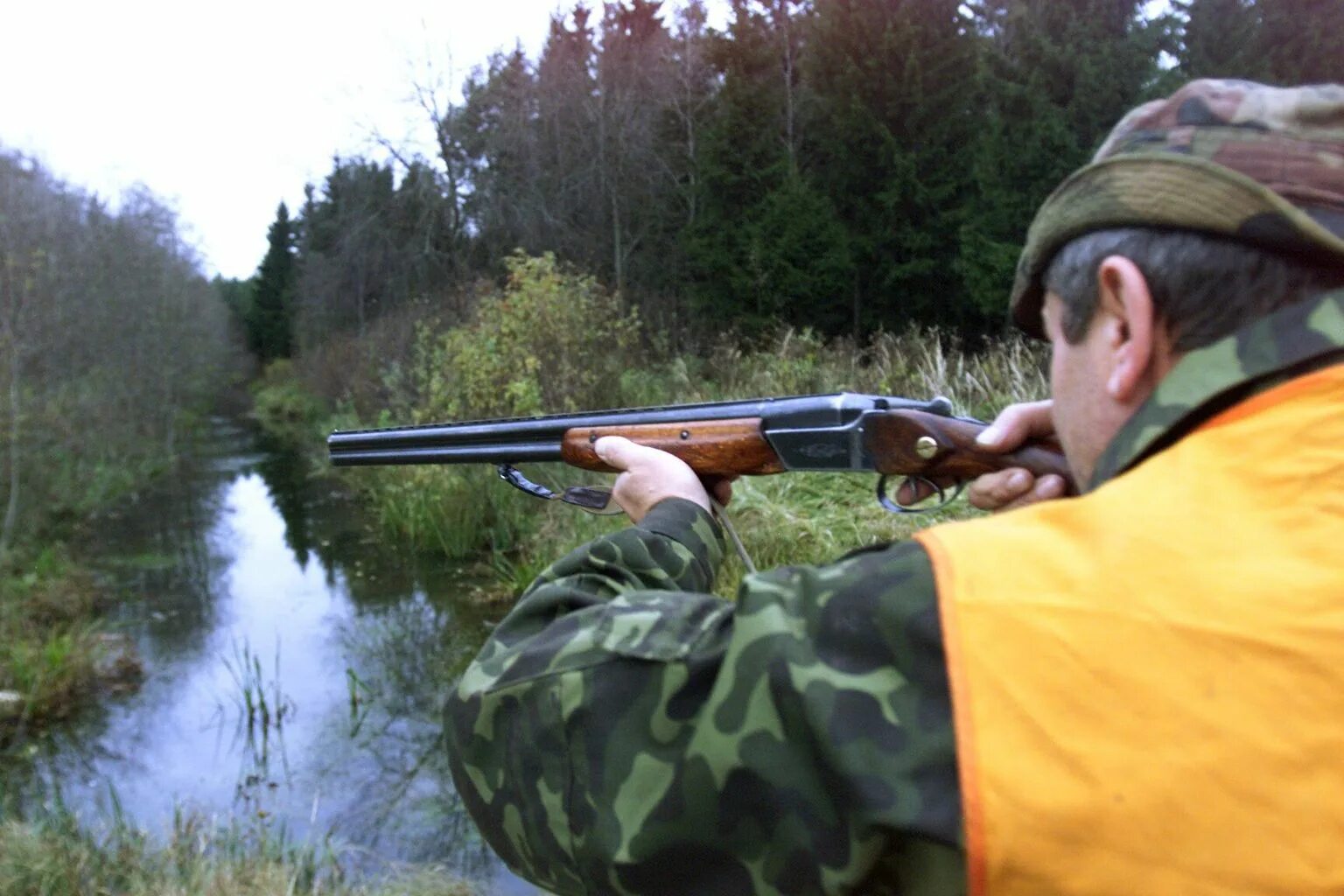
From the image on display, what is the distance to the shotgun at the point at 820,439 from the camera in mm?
2090

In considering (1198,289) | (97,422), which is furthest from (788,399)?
(97,422)

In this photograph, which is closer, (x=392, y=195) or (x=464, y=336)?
(x=464, y=336)

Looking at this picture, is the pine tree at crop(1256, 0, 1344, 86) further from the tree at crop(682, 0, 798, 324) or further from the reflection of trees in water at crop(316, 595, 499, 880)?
the reflection of trees in water at crop(316, 595, 499, 880)

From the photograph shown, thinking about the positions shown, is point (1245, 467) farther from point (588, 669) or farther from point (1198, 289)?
point (588, 669)

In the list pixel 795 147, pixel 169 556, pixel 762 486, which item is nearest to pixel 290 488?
pixel 169 556

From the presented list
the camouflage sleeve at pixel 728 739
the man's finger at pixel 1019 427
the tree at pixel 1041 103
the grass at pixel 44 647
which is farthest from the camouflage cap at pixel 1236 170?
the tree at pixel 1041 103

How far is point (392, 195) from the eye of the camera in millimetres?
27047

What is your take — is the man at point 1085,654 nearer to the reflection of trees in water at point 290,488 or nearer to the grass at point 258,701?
the grass at point 258,701

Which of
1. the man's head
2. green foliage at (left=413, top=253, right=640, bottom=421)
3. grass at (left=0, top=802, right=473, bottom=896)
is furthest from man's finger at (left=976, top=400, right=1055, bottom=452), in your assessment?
green foliage at (left=413, top=253, right=640, bottom=421)

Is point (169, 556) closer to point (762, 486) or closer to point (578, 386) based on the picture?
point (578, 386)

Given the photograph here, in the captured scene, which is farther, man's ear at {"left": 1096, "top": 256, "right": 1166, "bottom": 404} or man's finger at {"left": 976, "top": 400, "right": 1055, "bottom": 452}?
man's finger at {"left": 976, "top": 400, "right": 1055, "bottom": 452}

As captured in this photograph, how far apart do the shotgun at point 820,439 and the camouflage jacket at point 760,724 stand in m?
0.85

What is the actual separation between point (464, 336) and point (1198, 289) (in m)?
13.3

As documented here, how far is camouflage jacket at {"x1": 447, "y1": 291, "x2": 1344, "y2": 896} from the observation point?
1034 millimetres
